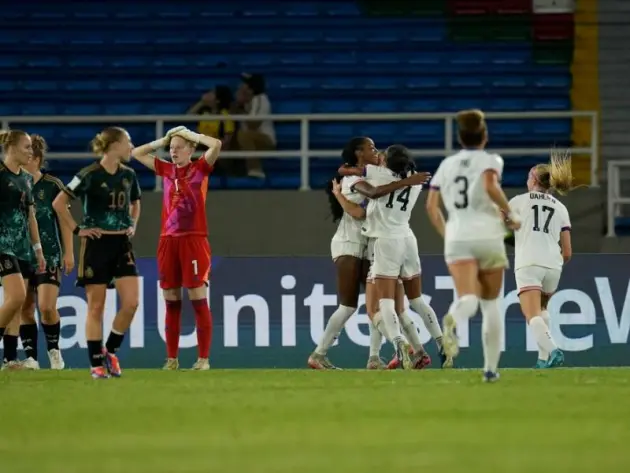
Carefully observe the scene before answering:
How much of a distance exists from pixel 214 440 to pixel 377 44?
14.4 m

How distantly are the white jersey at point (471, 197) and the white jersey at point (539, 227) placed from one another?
10.6 feet

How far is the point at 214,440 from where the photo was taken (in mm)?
6691

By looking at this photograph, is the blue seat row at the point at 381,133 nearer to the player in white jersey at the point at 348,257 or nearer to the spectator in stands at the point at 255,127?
the spectator in stands at the point at 255,127

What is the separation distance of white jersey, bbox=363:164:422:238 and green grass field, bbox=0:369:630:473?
2313 millimetres

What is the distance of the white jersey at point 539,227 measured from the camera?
12695 millimetres

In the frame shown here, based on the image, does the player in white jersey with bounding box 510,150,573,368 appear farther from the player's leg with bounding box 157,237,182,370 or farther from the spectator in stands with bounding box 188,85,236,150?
the spectator in stands with bounding box 188,85,236,150

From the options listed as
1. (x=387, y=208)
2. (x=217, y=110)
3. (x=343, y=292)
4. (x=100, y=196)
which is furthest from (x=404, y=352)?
(x=217, y=110)

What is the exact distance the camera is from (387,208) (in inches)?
505

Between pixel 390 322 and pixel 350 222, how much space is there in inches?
47.8

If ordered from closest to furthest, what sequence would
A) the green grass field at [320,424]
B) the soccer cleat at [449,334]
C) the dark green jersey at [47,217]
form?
1. the green grass field at [320,424]
2. the soccer cleat at [449,334]
3. the dark green jersey at [47,217]

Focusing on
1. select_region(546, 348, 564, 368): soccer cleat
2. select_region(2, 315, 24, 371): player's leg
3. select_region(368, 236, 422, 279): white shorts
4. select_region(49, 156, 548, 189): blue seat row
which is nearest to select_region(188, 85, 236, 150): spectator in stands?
select_region(49, 156, 548, 189): blue seat row

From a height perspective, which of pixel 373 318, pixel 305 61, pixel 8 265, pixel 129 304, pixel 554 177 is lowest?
pixel 373 318

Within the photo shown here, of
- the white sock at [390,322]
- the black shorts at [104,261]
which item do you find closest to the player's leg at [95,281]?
the black shorts at [104,261]

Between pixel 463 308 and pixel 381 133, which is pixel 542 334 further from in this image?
pixel 381 133
